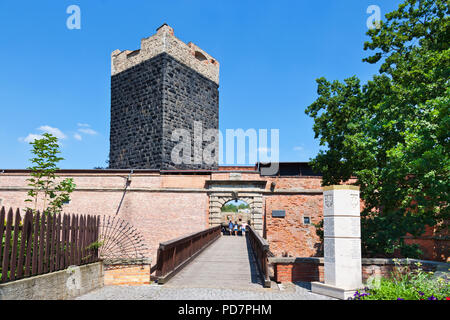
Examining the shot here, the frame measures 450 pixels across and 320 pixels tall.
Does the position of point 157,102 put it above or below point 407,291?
above

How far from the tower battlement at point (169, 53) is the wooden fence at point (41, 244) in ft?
61.4

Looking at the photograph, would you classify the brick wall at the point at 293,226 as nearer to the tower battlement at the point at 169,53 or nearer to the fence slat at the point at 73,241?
the tower battlement at the point at 169,53

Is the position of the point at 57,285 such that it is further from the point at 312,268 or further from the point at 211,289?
the point at 312,268

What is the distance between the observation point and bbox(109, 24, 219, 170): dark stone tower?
22.6 metres

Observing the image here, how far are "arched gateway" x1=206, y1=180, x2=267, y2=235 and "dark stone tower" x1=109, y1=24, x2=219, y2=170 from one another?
3.31 meters

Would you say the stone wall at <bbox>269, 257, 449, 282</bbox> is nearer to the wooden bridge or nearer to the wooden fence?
the wooden bridge

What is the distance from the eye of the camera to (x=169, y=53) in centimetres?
2333

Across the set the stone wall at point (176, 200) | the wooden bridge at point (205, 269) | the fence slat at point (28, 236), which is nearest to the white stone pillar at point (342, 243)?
the wooden bridge at point (205, 269)

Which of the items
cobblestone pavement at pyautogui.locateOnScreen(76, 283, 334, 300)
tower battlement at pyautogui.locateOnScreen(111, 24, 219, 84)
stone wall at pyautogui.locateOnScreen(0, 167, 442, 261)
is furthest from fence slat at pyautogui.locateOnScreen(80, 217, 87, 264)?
tower battlement at pyautogui.locateOnScreen(111, 24, 219, 84)

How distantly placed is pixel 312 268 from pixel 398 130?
6.38 meters

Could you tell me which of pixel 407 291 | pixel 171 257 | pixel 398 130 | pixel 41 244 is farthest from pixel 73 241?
pixel 398 130

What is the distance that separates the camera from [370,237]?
13.0m

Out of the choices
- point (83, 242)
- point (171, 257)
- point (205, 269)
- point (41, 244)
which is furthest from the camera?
point (205, 269)
